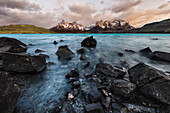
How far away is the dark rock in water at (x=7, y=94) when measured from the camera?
232cm

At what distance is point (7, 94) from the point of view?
2471 millimetres

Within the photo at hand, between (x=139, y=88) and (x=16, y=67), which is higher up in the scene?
A: (x=16, y=67)

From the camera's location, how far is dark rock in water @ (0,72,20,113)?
7.61ft

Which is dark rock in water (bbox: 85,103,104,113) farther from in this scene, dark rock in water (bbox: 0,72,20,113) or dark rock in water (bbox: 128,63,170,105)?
dark rock in water (bbox: 0,72,20,113)

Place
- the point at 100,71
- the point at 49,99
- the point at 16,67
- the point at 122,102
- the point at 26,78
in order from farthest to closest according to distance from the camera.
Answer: the point at 100,71 < the point at 16,67 < the point at 26,78 < the point at 49,99 < the point at 122,102

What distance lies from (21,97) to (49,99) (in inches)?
56.4

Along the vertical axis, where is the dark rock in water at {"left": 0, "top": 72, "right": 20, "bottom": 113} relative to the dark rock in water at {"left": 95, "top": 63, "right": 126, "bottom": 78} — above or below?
above

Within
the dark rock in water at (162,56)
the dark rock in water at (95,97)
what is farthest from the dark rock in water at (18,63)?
the dark rock in water at (162,56)

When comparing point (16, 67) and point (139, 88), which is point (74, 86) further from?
point (16, 67)

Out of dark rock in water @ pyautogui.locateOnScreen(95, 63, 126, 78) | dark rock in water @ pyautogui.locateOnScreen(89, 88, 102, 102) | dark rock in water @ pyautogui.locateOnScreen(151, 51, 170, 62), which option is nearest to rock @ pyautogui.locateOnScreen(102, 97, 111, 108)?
dark rock in water @ pyautogui.locateOnScreen(89, 88, 102, 102)

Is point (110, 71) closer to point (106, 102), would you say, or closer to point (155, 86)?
point (155, 86)

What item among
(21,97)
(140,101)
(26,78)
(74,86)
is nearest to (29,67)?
(26,78)

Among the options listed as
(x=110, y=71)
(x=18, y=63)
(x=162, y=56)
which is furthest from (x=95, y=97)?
(x=162, y=56)

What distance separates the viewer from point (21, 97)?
357 cm
